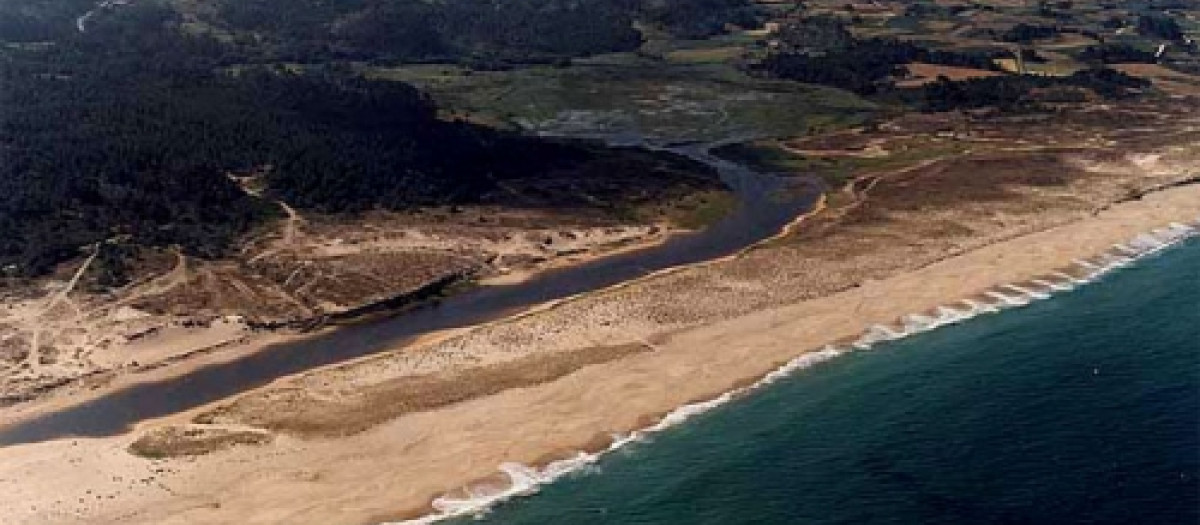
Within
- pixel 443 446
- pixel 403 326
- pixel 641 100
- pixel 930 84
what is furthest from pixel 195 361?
pixel 930 84

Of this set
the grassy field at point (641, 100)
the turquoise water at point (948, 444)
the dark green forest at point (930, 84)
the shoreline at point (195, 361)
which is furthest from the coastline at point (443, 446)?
the dark green forest at point (930, 84)

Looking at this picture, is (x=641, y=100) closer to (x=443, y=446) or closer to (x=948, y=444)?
(x=443, y=446)

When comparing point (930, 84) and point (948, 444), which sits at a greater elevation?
point (930, 84)

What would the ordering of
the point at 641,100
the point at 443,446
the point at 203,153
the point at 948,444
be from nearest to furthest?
1. the point at 948,444
2. the point at 443,446
3. the point at 203,153
4. the point at 641,100

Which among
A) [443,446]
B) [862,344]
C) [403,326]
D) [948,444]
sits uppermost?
[403,326]

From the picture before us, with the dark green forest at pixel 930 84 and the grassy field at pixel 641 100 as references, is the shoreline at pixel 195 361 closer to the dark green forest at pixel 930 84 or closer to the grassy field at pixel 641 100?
the grassy field at pixel 641 100

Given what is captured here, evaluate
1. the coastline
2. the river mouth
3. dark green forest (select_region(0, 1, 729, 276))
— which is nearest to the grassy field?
dark green forest (select_region(0, 1, 729, 276))
